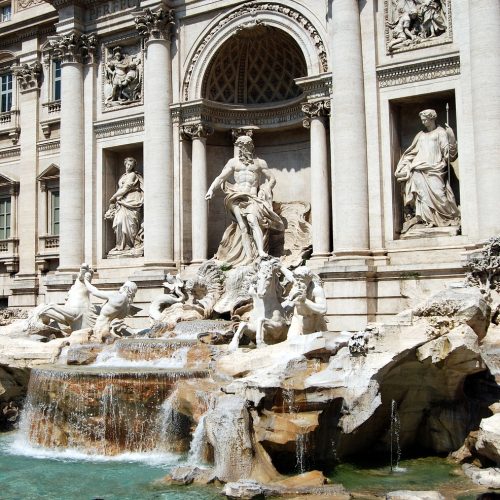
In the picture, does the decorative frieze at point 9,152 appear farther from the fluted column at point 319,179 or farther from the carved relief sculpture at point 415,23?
the carved relief sculpture at point 415,23

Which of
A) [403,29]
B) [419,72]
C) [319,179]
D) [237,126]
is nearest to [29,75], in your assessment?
[237,126]

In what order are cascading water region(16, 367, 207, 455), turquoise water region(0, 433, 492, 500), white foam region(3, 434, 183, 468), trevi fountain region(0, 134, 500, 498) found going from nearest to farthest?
turquoise water region(0, 433, 492, 500) < trevi fountain region(0, 134, 500, 498) < white foam region(3, 434, 183, 468) < cascading water region(16, 367, 207, 455)

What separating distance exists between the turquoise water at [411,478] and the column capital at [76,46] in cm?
1647

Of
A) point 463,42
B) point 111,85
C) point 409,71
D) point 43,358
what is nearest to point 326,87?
point 409,71

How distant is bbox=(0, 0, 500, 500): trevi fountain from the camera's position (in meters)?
11.6

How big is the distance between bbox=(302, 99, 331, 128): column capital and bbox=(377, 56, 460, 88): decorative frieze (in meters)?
1.52

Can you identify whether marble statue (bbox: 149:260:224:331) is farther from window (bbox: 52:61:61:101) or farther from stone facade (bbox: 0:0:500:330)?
window (bbox: 52:61:61:101)

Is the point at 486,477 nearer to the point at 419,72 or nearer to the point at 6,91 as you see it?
the point at 419,72

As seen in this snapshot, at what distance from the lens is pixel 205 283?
1942 cm

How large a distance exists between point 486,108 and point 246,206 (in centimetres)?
683

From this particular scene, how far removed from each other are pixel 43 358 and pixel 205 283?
4.91 meters

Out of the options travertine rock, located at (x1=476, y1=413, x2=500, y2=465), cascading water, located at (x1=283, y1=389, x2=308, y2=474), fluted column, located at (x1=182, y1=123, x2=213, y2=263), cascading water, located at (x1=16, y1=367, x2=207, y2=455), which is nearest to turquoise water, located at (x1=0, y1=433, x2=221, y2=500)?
cascading water, located at (x1=16, y1=367, x2=207, y2=455)

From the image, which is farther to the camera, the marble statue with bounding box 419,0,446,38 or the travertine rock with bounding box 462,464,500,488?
the marble statue with bounding box 419,0,446,38

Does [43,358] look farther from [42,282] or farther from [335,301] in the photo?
[42,282]
